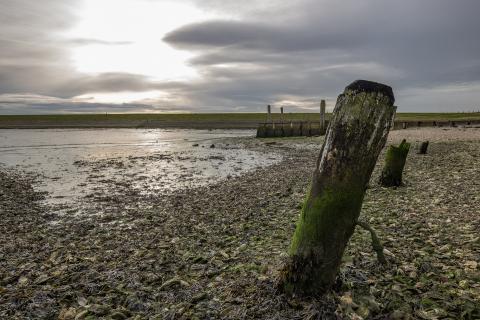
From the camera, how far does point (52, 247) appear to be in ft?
28.1

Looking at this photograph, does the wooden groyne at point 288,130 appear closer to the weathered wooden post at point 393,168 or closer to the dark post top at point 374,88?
the weathered wooden post at point 393,168

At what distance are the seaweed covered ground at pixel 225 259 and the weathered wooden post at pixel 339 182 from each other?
0.43 m

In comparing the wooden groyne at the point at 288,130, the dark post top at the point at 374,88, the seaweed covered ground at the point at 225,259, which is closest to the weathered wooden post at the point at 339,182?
the dark post top at the point at 374,88

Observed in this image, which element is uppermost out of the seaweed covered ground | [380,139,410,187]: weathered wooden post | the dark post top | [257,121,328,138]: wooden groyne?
the dark post top

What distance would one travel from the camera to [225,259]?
6.77 metres

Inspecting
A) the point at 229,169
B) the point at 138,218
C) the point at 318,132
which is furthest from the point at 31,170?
the point at 318,132

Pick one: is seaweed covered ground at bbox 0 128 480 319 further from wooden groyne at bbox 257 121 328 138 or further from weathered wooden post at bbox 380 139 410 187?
wooden groyne at bbox 257 121 328 138

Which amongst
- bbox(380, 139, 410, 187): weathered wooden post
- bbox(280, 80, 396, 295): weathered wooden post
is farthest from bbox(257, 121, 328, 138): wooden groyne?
bbox(280, 80, 396, 295): weathered wooden post

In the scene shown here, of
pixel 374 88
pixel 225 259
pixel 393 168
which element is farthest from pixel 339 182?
pixel 393 168

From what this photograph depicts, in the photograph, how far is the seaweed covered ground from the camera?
4.65m

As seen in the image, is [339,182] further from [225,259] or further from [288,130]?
[288,130]

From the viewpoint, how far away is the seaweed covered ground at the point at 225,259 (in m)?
4.65

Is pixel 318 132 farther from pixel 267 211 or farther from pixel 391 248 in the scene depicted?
pixel 391 248

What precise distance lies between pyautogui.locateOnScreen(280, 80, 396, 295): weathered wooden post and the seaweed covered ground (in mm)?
426
